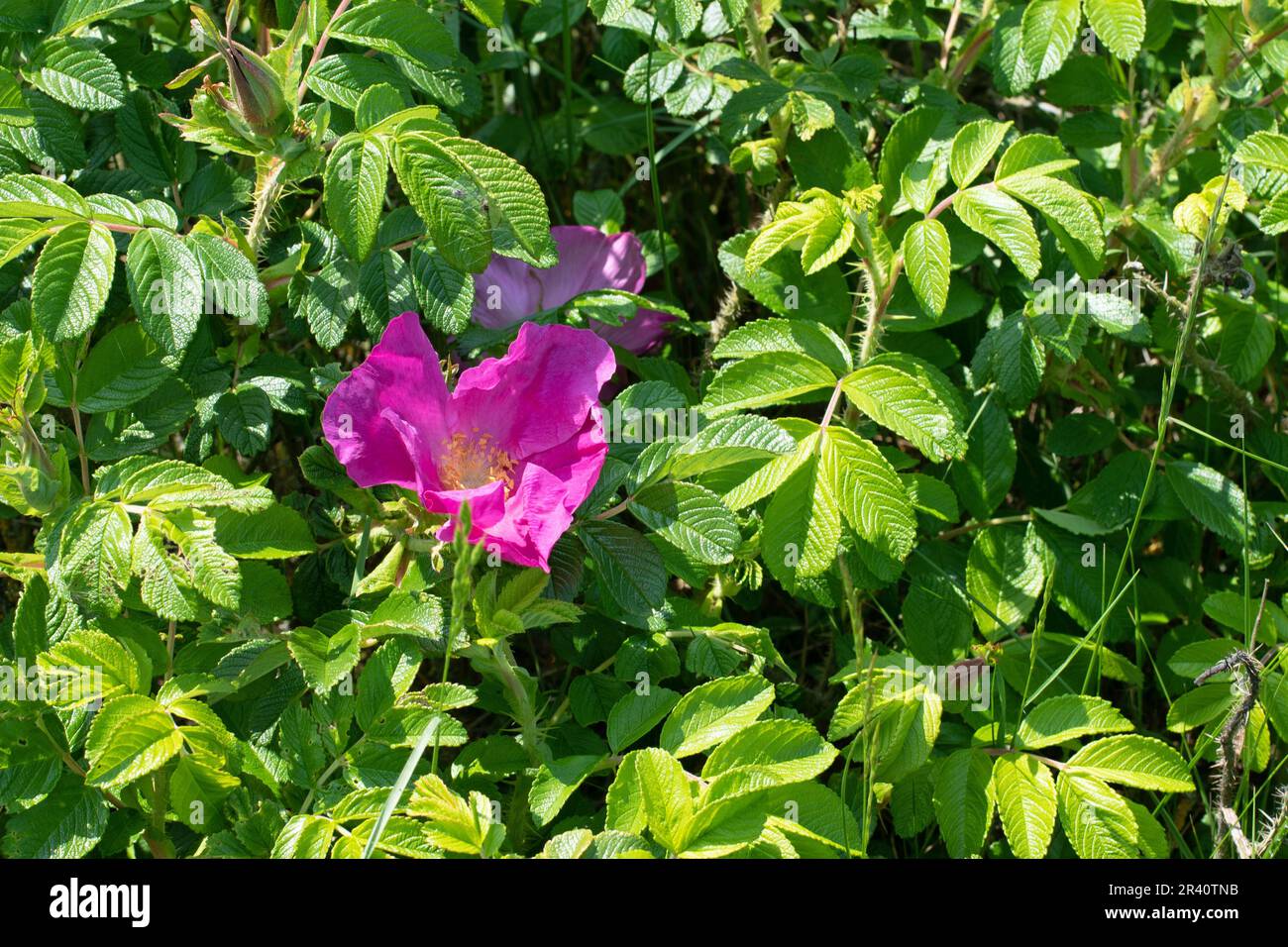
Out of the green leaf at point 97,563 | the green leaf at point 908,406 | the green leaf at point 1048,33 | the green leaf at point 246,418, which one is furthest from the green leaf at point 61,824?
the green leaf at point 1048,33

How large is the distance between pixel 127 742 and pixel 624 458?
31.6 inches

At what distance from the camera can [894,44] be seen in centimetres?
321

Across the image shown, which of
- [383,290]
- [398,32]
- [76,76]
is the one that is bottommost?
[383,290]

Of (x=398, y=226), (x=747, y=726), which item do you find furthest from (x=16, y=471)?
(x=747, y=726)

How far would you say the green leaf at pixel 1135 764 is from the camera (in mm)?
1845

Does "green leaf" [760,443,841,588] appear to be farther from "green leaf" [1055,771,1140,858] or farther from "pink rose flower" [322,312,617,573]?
"green leaf" [1055,771,1140,858]

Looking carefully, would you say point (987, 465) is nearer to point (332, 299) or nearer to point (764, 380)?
point (764, 380)

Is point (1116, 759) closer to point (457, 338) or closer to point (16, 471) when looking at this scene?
point (457, 338)

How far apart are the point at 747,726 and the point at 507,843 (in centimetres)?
39

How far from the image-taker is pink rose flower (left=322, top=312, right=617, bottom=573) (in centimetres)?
171

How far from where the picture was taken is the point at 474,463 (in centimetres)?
187

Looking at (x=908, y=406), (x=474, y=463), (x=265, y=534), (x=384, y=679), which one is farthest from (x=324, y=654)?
(x=908, y=406)

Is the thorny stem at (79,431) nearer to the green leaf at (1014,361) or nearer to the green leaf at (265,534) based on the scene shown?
the green leaf at (265,534)

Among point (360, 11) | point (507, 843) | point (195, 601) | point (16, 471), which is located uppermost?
point (360, 11)
